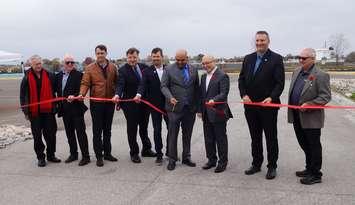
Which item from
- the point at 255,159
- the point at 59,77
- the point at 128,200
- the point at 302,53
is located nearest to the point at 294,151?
the point at 255,159

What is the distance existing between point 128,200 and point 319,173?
272 centimetres

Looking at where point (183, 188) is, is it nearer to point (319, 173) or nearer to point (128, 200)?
point (128, 200)

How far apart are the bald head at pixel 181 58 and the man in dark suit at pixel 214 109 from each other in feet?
1.07

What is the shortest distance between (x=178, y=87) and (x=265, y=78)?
1455 millimetres

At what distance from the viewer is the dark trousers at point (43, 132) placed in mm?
7816

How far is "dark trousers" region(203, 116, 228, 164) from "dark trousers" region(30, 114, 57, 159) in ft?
9.14

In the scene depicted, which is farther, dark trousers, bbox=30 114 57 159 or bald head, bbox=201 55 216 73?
dark trousers, bbox=30 114 57 159

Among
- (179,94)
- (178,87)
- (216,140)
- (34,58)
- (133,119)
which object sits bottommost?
(216,140)

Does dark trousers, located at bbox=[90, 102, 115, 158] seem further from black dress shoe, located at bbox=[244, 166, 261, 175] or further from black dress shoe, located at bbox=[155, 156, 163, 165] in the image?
black dress shoe, located at bbox=[244, 166, 261, 175]

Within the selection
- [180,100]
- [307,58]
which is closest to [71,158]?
[180,100]

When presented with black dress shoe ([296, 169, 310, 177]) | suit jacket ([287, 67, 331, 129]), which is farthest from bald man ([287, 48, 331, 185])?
black dress shoe ([296, 169, 310, 177])

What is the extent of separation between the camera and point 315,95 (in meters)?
6.22

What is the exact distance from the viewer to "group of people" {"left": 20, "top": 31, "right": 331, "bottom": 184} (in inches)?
250

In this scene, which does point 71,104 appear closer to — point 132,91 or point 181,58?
point 132,91
